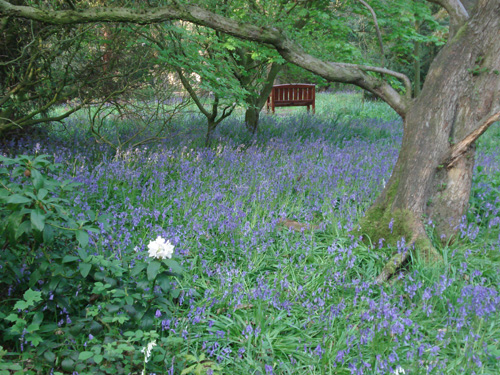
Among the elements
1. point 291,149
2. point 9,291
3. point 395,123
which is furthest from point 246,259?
point 395,123

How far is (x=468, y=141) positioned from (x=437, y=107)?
0.43 metres

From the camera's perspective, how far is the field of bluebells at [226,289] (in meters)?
2.36

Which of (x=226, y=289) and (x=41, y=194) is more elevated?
(x=41, y=194)

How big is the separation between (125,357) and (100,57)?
5064 mm

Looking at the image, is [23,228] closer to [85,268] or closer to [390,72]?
[85,268]

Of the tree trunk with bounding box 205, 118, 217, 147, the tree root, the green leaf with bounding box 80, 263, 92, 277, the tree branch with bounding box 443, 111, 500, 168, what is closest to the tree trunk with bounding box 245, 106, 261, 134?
the tree trunk with bounding box 205, 118, 217, 147

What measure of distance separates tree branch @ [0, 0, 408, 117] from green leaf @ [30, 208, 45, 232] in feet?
7.99

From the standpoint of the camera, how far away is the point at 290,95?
14.2 m

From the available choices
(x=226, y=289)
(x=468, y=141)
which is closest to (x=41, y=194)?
(x=226, y=289)

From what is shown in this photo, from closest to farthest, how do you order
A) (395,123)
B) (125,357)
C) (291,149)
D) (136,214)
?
1. (125,357)
2. (136,214)
3. (291,149)
4. (395,123)

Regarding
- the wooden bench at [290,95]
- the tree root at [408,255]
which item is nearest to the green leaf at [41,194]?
the tree root at [408,255]

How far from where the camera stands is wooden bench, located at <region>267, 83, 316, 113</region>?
45.6 ft

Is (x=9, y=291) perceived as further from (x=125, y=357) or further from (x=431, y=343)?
(x=431, y=343)

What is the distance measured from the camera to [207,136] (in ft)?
25.3
